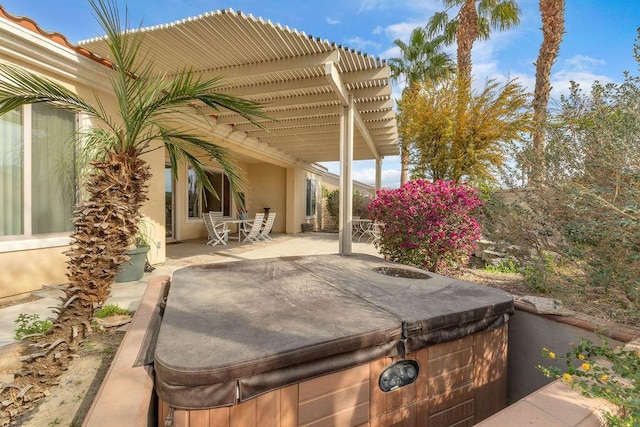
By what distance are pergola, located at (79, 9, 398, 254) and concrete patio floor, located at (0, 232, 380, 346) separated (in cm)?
240

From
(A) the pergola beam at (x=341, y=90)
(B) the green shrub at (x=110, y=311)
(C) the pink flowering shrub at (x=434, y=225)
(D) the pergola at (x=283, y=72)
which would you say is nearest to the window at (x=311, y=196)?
(D) the pergola at (x=283, y=72)

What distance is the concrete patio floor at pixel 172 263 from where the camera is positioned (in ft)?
11.0

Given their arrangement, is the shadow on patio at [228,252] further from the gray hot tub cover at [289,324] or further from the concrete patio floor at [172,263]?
the gray hot tub cover at [289,324]

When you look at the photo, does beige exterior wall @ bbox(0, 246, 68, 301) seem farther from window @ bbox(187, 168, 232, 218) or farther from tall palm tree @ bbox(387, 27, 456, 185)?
tall palm tree @ bbox(387, 27, 456, 185)

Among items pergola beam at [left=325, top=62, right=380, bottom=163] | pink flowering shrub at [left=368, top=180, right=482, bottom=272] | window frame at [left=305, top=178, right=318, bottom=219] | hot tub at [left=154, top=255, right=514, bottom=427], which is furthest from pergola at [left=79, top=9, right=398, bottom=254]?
window frame at [left=305, top=178, right=318, bottom=219]

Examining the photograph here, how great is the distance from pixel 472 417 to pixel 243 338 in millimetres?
1638

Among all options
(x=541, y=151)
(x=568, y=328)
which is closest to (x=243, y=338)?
(x=568, y=328)

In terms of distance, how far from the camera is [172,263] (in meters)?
6.04

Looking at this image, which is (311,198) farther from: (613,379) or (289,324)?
(613,379)

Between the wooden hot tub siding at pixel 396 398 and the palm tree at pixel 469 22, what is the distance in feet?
33.7

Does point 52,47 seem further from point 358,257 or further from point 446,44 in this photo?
point 446,44

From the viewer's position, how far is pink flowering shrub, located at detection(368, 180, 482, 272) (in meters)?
4.48

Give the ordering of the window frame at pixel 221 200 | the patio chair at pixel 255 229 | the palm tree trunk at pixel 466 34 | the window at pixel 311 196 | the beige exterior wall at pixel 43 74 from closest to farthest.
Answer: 1. the beige exterior wall at pixel 43 74
2. the patio chair at pixel 255 229
3. the window frame at pixel 221 200
4. the palm tree trunk at pixel 466 34
5. the window at pixel 311 196

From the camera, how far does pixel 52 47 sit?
379cm
